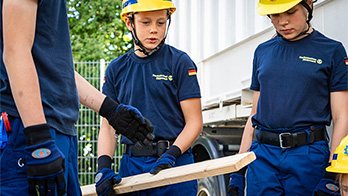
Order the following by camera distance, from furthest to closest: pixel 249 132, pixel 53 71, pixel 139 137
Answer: pixel 249 132
pixel 139 137
pixel 53 71

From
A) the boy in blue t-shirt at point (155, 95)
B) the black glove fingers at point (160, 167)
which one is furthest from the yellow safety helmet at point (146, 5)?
the black glove fingers at point (160, 167)

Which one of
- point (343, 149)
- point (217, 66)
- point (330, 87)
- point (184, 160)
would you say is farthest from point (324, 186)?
point (217, 66)

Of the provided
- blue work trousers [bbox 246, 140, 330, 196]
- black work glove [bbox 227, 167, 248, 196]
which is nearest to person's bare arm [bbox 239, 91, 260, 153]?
black work glove [bbox 227, 167, 248, 196]

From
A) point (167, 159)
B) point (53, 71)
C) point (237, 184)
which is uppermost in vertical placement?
point (53, 71)

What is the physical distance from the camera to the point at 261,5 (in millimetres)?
3311

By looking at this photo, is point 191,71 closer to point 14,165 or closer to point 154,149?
point 154,149

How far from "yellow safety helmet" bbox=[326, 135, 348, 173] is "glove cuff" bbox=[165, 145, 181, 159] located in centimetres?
88

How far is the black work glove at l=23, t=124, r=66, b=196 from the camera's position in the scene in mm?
1943

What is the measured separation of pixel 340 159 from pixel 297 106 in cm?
41

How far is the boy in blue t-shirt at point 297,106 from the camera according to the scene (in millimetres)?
3002

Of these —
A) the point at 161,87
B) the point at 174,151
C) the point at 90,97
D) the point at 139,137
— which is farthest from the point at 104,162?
the point at 90,97

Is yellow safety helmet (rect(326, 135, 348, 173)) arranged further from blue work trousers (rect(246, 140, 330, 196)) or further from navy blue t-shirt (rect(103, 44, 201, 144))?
navy blue t-shirt (rect(103, 44, 201, 144))

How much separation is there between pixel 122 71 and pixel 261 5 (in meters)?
1.01

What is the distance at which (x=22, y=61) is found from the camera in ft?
6.56
